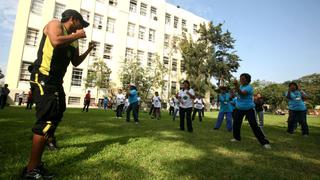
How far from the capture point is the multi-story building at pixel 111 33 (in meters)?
26.7

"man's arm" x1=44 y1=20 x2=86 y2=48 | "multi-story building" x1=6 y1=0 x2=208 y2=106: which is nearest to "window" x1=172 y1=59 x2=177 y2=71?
"multi-story building" x1=6 y1=0 x2=208 y2=106

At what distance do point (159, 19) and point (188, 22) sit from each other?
7.37 m

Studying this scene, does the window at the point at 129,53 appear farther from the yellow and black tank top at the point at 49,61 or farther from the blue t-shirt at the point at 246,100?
the yellow and black tank top at the point at 49,61

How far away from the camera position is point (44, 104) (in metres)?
2.95

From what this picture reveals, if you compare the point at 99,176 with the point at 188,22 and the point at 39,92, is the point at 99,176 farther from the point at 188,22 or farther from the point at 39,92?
the point at 188,22

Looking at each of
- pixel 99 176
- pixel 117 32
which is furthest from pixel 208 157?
pixel 117 32

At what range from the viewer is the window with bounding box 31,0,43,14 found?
27.7m

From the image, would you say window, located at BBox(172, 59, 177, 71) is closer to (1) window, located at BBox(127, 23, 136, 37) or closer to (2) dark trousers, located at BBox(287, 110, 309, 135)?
(1) window, located at BBox(127, 23, 136, 37)

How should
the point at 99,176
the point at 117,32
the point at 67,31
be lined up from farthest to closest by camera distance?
1. the point at 117,32
2. the point at 67,31
3. the point at 99,176

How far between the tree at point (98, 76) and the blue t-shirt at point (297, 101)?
2429 cm

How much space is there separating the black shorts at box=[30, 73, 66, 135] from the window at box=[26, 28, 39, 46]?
28893 millimetres

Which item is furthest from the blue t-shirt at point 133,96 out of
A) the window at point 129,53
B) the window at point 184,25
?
the window at point 184,25

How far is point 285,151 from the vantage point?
17.9 ft

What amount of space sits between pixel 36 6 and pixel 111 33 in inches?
410
